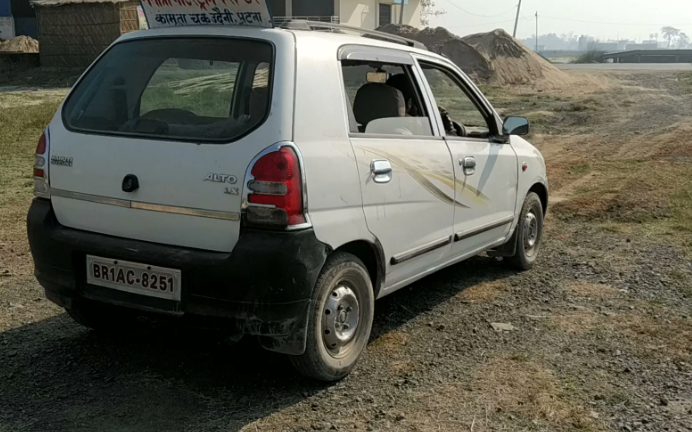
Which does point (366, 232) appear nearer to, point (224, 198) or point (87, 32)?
point (224, 198)

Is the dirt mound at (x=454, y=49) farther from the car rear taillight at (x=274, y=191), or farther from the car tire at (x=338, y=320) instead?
the car rear taillight at (x=274, y=191)

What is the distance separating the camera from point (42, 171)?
4.12 m

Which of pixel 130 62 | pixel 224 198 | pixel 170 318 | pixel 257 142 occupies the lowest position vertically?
pixel 170 318

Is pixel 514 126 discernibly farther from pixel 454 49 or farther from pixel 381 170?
pixel 454 49

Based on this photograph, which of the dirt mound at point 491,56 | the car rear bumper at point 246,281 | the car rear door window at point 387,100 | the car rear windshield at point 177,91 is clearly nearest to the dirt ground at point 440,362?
the car rear bumper at point 246,281

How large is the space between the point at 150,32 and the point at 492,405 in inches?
108

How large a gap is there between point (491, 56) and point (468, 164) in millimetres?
29139

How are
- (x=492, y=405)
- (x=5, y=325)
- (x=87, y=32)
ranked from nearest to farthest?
(x=492, y=405)
(x=5, y=325)
(x=87, y=32)

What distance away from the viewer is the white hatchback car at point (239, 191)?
3604 mm

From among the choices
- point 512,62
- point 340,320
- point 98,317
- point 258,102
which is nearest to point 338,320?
point 340,320

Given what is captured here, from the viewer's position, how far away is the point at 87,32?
2512 cm

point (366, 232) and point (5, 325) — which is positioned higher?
point (366, 232)

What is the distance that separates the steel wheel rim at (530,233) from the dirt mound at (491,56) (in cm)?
2341

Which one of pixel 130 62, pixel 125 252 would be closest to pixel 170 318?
pixel 125 252
